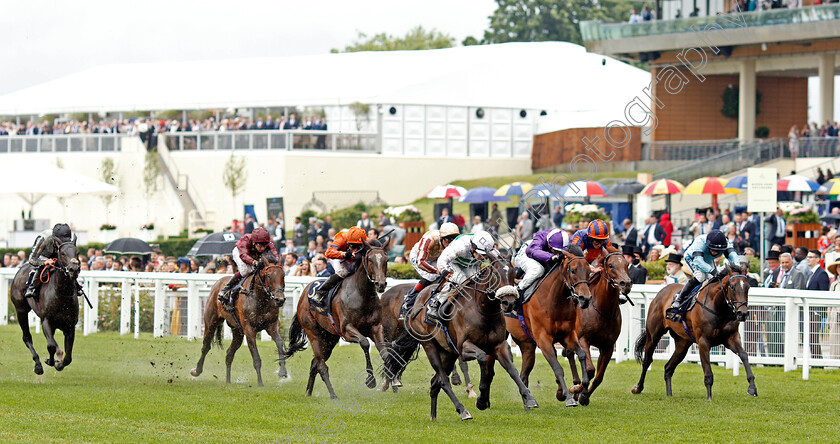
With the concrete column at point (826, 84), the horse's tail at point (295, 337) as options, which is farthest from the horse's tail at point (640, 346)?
the concrete column at point (826, 84)

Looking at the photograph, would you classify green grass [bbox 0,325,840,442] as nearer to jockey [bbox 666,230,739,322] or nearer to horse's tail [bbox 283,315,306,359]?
horse's tail [bbox 283,315,306,359]

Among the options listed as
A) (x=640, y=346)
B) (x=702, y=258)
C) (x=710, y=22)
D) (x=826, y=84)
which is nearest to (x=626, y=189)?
(x=710, y=22)

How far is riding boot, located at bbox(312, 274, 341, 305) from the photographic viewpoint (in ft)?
38.0

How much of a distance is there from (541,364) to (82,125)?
98.8ft

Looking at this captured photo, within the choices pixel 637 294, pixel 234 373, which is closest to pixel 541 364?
pixel 637 294

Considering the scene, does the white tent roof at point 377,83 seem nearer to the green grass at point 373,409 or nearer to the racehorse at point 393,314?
the green grass at point 373,409

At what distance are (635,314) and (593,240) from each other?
4.13 m

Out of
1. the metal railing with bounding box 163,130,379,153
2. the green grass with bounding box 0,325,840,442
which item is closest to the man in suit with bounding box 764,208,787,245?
the green grass with bounding box 0,325,840,442

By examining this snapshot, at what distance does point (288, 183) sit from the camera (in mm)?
35469

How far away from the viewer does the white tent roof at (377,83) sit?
40531 mm

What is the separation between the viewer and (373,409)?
10.4 metres

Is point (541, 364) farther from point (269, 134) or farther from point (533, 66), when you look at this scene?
point (533, 66)

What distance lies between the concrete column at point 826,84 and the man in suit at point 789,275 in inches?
830

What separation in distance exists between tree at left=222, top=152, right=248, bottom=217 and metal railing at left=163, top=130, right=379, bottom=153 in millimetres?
765
